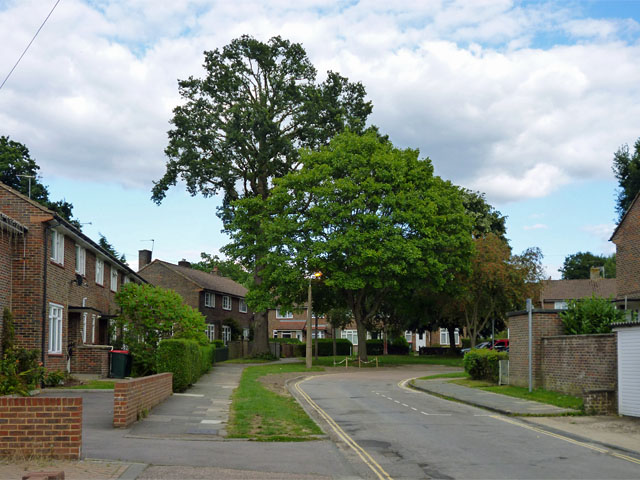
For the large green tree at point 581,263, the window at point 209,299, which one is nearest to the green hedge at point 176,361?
the window at point 209,299

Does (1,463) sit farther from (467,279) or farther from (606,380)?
(467,279)

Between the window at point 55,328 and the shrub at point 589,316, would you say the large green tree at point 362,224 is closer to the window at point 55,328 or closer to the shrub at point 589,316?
the shrub at point 589,316

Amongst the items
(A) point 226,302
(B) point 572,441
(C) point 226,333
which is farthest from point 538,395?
(A) point 226,302

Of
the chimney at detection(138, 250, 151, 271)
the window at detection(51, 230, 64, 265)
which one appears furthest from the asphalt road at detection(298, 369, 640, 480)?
the chimney at detection(138, 250, 151, 271)

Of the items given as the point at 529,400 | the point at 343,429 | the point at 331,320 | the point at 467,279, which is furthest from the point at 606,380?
the point at 331,320

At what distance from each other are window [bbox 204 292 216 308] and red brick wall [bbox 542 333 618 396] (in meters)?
41.6

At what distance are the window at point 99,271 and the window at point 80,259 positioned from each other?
2.53 m

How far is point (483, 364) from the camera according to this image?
28828 mm

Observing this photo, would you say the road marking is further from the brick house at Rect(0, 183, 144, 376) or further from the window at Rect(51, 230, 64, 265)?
the window at Rect(51, 230, 64, 265)

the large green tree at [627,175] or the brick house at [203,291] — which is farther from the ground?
the large green tree at [627,175]

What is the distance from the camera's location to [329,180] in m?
42.1

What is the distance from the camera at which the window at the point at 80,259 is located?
27.2 meters

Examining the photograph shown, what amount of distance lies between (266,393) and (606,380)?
35.5 feet

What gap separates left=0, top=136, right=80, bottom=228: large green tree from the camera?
167 ft
